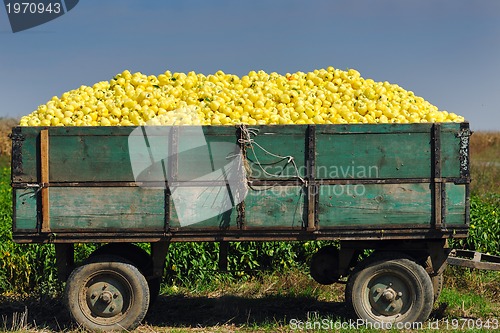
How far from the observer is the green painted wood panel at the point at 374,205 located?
268 inches

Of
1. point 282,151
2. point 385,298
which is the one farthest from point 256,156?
point 385,298

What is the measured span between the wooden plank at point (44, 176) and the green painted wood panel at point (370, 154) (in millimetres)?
2865

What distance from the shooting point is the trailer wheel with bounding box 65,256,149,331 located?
6969 millimetres

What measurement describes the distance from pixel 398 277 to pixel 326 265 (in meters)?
0.87

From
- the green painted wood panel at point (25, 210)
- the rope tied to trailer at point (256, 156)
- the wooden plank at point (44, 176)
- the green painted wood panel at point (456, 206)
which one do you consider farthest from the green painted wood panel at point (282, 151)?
the green painted wood panel at point (25, 210)

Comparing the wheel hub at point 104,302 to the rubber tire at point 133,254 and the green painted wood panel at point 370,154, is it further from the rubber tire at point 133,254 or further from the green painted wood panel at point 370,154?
the green painted wood panel at point 370,154

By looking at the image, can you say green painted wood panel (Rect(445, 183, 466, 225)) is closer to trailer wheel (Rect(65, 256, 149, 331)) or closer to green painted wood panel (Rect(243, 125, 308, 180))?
green painted wood panel (Rect(243, 125, 308, 180))

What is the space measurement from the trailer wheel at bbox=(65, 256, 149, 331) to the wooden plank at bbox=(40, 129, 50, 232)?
2.06 ft

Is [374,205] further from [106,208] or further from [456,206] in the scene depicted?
[106,208]

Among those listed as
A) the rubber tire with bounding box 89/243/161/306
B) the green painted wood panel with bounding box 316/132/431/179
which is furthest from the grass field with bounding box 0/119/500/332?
the green painted wood panel with bounding box 316/132/431/179

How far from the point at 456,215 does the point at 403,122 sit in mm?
1244

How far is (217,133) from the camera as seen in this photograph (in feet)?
22.3

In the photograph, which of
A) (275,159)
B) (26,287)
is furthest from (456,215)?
(26,287)

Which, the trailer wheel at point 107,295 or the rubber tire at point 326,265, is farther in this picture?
the rubber tire at point 326,265
